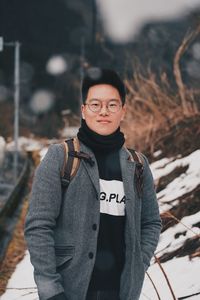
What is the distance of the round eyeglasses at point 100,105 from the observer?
2.49 meters

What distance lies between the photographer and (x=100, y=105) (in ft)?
8.19

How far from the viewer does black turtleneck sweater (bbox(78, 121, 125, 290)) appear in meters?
2.38

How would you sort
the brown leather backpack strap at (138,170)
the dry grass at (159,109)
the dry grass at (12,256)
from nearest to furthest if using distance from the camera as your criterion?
1. the brown leather backpack strap at (138,170)
2. the dry grass at (12,256)
3. the dry grass at (159,109)

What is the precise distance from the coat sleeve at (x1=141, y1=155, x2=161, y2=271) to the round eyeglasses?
1.14 feet

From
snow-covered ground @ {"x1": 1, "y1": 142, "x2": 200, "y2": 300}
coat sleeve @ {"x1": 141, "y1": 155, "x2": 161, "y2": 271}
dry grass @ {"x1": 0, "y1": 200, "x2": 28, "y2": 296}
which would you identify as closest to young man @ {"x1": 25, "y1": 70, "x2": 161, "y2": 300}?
coat sleeve @ {"x1": 141, "y1": 155, "x2": 161, "y2": 271}

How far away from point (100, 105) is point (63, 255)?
0.71 m

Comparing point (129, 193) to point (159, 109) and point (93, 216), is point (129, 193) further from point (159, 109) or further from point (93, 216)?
point (159, 109)

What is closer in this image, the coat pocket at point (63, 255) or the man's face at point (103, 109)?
the coat pocket at point (63, 255)

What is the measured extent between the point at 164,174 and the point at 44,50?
37.8 metres

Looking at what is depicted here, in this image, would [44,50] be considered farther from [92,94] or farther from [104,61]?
[92,94]

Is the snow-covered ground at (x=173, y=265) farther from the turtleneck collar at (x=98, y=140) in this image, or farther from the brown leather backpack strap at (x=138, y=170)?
the turtleneck collar at (x=98, y=140)

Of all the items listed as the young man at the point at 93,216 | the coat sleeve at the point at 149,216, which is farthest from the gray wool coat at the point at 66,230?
the coat sleeve at the point at 149,216

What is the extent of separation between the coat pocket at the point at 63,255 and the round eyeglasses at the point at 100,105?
2.10ft

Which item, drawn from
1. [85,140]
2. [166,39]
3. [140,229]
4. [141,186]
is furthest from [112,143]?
[166,39]
